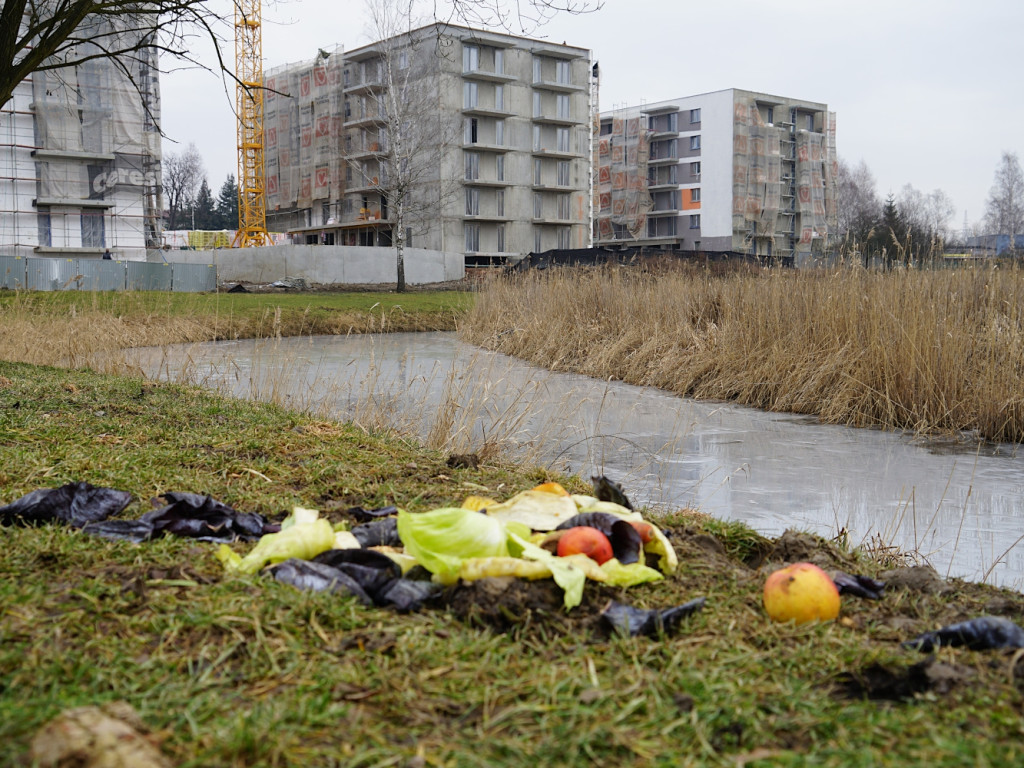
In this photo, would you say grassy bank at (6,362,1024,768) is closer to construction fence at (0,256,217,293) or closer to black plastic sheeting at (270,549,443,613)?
black plastic sheeting at (270,549,443,613)

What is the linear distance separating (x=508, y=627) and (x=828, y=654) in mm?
664

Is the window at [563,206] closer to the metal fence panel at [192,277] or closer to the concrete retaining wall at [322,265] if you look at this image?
the concrete retaining wall at [322,265]

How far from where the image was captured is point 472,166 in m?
44.8

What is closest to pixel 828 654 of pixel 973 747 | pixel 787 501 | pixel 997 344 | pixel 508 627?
pixel 973 747

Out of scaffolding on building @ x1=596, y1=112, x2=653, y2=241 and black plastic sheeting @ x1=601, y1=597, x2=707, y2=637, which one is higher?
scaffolding on building @ x1=596, y1=112, x2=653, y2=241

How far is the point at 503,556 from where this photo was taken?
2.15 m

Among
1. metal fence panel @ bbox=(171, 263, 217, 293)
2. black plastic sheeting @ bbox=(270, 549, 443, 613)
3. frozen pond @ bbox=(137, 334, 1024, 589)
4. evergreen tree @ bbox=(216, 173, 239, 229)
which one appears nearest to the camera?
black plastic sheeting @ bbox=(270, 549, 443, 613)

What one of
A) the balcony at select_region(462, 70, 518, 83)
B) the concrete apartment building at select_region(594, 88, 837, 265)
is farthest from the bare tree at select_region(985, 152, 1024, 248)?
the balcony at select_region(462, 70, 518, 83)

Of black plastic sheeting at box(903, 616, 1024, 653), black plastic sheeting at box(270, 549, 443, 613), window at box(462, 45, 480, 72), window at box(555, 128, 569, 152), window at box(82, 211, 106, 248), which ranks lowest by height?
black plastic sheeting at box(903, 616, 1024, 653)

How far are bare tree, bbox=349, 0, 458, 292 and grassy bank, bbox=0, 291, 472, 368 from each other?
32.7 feet

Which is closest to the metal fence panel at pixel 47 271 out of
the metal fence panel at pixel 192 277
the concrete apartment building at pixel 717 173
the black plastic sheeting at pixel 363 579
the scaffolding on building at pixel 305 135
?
the metal fence panel at pixel 192 277

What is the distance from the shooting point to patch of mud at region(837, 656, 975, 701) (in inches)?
64.8

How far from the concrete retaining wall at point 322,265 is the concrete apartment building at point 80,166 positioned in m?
2.17

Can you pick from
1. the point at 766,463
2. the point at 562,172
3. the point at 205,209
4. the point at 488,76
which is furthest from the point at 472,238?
the point at 205,209
